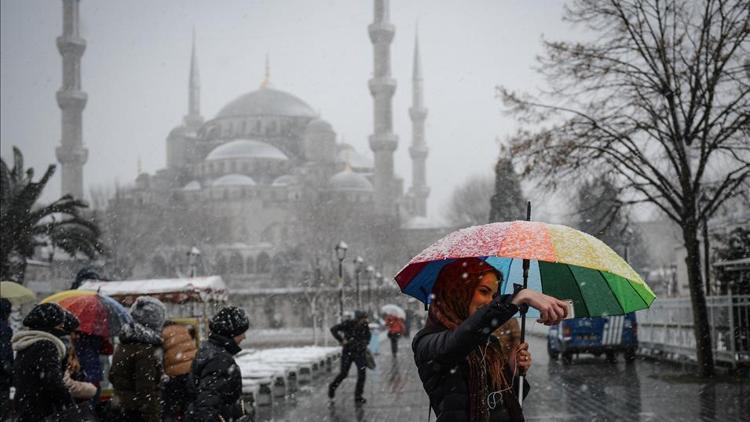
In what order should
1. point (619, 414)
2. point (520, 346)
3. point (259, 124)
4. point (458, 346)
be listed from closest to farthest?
1. point (458, 346)
2. point (520, 346)
3. point (619, 414)
4. point (259, 124)

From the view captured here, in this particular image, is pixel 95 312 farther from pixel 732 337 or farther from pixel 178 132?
pixel 178 132

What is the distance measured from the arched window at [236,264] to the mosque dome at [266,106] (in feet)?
119

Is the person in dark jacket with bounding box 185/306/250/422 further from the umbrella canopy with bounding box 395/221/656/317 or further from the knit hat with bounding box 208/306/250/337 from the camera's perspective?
the umbrella canopy with bounding box 395/221/656/317

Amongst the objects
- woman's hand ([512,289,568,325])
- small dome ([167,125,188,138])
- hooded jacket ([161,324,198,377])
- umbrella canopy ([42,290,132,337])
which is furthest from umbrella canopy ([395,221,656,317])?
small dome ([167,125,188,138])

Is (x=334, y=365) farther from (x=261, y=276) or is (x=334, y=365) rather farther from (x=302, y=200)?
(x=302, y=200)

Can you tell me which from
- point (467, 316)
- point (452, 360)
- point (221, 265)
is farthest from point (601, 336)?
point (221, 265)

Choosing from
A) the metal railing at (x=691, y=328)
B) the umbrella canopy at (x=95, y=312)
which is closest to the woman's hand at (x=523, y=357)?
the umbrella canopy at (x=95, y=312)

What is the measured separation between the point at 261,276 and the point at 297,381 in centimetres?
6560

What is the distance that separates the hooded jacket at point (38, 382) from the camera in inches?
230

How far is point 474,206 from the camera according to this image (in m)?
80.0

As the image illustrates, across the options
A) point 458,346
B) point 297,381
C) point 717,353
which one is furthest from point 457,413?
point 717,353

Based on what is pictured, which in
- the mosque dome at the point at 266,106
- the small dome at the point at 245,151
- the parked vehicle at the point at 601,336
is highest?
the mosque dome at the point at 266,106

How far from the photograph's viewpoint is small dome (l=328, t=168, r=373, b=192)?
98.2 metres

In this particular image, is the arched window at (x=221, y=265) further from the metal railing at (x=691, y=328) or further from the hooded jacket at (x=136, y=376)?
the hooded jacket at (x=136, y=376)
